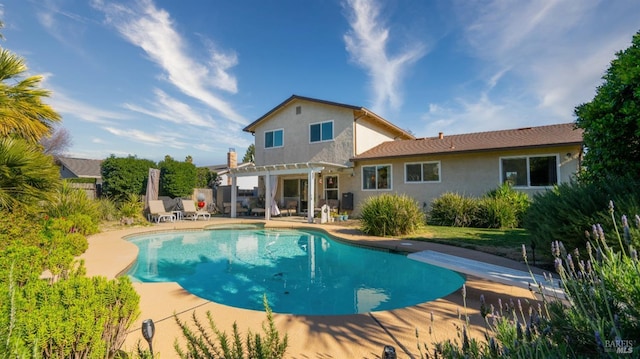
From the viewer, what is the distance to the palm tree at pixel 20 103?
228 inches

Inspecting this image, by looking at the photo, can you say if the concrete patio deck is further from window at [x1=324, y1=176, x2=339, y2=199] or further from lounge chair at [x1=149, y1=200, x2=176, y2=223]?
window at [x1=324, y1=176, x2=339, y2=199]

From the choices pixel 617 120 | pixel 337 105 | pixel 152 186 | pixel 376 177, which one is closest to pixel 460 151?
pixel 376 177

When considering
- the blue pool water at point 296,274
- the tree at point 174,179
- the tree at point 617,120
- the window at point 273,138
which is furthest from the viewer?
the window at point 273,138

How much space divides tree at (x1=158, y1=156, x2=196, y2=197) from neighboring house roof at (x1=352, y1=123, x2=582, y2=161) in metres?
11.8

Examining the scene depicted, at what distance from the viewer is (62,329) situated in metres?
1.88

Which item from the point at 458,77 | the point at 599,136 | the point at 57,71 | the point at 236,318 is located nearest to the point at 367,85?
the point at 458,77

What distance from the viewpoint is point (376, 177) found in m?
16.2

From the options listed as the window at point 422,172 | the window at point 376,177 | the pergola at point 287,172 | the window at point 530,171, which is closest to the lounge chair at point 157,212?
the pergola at point 287,172

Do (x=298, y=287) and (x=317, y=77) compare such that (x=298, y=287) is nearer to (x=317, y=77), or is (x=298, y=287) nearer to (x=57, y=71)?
(x=57, y=71)

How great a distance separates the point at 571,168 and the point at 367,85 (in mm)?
11178

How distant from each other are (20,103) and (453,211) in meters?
14.1

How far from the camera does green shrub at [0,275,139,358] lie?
172 centimetres

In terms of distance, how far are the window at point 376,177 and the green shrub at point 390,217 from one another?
216 inches

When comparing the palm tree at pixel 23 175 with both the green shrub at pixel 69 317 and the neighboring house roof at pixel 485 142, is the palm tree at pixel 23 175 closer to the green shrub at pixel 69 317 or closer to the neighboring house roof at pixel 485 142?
the green shrub at pixel 69 317
